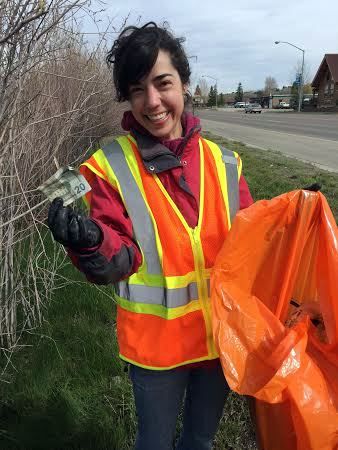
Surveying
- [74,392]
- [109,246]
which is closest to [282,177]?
[74,392]

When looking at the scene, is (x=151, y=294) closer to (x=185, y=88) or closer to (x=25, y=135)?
(x=185, y=88)

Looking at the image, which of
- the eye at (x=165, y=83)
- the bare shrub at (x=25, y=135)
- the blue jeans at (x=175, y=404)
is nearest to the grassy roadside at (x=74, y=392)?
the bare shrub at (x=25, y=135)

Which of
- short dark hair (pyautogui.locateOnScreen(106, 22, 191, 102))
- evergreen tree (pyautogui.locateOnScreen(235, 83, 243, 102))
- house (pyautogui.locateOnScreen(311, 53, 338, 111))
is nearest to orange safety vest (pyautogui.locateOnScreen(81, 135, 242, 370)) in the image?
short dark hair (pyautogui.locateOnScreen(106, 22, 191, 102))

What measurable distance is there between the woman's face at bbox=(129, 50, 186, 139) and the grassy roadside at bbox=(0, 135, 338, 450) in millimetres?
1505

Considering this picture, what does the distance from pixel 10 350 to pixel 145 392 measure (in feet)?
4.92

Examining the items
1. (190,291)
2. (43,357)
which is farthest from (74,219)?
(43,357)

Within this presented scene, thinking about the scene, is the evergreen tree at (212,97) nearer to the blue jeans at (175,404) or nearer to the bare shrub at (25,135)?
the bare shrub at (25,135)

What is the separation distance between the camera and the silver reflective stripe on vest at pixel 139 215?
56.0 inches

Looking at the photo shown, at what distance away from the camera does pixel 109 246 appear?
128cm

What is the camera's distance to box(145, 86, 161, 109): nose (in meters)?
1.45

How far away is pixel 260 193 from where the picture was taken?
6.29 meters

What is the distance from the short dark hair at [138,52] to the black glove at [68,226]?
0.53 m

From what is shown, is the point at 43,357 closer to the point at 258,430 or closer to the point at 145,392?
the point at 145,392

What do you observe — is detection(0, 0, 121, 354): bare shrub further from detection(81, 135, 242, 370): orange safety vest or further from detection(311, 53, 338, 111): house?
detection(311, 53, 338, 111): house
